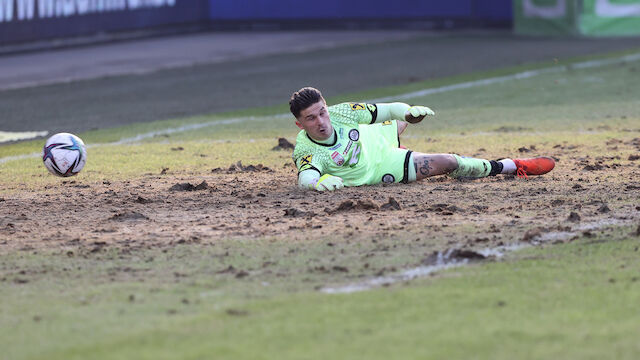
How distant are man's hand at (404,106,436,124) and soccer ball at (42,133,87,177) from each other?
9.08ft

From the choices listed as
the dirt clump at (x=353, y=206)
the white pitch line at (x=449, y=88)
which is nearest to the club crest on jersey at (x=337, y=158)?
the dirt clump at (x=353, y=206)

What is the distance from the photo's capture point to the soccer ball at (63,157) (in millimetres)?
8406

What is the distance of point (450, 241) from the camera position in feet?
19.9

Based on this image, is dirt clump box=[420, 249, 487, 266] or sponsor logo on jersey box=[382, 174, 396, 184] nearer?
dirt clump box=[420, 249, 487, 266]

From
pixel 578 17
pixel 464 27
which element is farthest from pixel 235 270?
pixel 464 27

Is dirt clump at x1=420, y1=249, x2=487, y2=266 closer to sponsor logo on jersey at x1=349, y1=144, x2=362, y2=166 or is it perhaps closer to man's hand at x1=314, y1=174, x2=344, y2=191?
man's hand at x1=314, y1=174, x2=344, y2=191

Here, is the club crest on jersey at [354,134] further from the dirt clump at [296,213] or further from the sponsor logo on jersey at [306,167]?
the dirt clump at [296,213]

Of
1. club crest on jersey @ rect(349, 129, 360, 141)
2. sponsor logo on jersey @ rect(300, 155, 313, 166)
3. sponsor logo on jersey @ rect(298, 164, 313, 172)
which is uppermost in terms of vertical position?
club crest on jersey @ rect(349, 129, 360, 141)

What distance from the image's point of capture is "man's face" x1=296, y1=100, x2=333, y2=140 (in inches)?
303

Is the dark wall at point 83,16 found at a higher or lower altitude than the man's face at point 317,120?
higher

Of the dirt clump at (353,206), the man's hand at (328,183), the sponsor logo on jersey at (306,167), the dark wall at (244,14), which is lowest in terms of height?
the dirt clump at (353,206)

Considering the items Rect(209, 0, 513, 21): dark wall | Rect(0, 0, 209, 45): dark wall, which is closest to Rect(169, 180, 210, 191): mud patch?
Rect(0, 0, 209, 45): dark wall

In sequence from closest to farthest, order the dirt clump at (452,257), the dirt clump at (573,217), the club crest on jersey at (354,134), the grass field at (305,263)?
the grass field at (305,263) < the dirt clump at (452,257) < the dirt clump at (573,217) < the club crest on jersey at (354,134)

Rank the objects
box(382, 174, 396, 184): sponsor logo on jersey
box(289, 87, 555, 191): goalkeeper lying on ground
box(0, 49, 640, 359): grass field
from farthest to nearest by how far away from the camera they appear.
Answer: box(382, 174, 396, 184): sponsor logo on jersey < box(289, 87, 555, 191): goalkeeper lying on ground < box(0, 49, 640, 359): grass field
